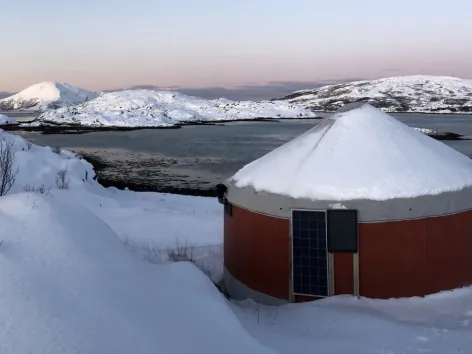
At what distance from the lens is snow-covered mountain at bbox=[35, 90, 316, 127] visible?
89.8 metres

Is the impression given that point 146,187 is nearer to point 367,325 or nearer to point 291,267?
point 291,267

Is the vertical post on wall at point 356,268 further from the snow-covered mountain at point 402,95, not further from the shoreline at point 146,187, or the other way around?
the snow-covered mountain at point 402,95

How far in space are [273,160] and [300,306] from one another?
9.64 feet

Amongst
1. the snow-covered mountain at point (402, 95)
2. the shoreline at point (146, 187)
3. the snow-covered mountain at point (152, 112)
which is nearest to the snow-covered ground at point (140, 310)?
the shoreline at point (146, 187)

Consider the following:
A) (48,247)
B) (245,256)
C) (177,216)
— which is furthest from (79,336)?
(177,216)

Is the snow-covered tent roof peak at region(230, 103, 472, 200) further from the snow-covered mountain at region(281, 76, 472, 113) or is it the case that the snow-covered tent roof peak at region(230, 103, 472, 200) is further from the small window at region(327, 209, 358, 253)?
the snow-covered mountain at region(281, 76, 472, 113)

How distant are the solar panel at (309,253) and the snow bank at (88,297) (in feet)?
7.20

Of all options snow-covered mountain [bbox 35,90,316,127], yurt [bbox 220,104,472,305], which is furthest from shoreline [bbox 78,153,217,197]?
snow-covered mountain [bbox 35,90,316,127]

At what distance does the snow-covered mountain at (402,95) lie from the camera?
13262cm

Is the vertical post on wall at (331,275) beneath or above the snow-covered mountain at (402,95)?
beneath

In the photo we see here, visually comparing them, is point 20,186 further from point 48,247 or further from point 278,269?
point 48,247

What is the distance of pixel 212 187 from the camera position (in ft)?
88.2

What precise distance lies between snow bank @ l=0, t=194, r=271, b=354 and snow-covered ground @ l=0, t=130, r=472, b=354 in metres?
0.01

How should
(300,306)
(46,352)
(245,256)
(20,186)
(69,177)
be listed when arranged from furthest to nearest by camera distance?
(69,177), (20,186), (245,256), (300,306), (46,352)
